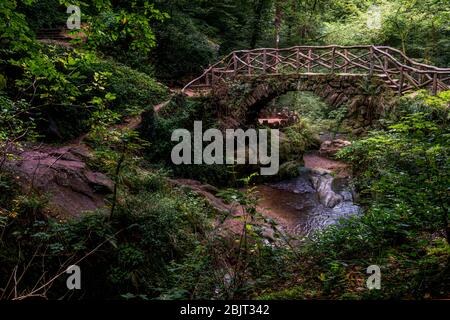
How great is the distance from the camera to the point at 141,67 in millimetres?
16422

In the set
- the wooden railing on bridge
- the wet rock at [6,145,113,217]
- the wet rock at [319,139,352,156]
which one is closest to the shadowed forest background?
the wet rock at [6,145,113,217]

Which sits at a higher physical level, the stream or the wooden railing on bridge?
the wooden railing on bridge

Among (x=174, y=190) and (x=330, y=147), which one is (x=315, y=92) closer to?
(x=330, y=147)

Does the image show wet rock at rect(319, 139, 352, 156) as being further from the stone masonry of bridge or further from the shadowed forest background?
the stone masonry of bridge

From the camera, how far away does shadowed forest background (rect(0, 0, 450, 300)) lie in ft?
13.7

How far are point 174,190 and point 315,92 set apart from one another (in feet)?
25.2

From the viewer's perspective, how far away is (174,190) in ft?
30.5

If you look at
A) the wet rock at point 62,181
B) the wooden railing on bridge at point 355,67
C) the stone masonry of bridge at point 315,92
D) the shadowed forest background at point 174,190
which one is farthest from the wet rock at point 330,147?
the wet rock at point 62,181

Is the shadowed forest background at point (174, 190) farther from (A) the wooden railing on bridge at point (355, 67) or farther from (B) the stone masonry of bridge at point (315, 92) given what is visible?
(A) the wooden railing on bridge at point (355, 67)

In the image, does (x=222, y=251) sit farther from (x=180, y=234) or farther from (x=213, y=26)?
(x=213, y=26)

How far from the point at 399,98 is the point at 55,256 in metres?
10.2

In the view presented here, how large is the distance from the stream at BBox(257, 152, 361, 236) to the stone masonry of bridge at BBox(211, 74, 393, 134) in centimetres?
246

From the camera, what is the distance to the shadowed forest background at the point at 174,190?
4.17m

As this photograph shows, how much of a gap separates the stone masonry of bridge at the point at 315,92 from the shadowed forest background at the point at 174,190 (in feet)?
0.26
